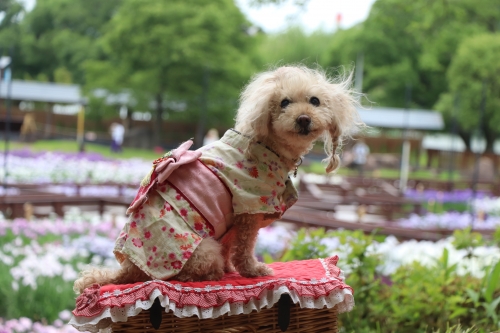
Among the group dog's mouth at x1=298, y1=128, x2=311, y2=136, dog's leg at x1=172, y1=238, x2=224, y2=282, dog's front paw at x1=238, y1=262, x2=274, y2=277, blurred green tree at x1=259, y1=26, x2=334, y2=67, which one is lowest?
dog's front paw at x1=238, y1=262, x2=274, y2=277

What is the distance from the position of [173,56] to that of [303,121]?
2423 centimetres

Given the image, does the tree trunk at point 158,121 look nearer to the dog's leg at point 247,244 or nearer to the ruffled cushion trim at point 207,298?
the dog's leg at point 247,244

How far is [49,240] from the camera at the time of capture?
5750 mm

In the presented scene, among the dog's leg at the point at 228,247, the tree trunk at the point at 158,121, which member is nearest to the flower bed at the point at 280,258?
the dog's leg at the point at 228,247

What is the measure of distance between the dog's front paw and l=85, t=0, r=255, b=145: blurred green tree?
2352cm

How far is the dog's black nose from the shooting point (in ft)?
7.08

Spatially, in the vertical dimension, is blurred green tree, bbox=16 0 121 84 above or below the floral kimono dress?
above

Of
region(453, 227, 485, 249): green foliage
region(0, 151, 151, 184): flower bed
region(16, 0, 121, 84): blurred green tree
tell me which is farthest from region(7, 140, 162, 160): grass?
region(453, 227, 485, 249): green foliage

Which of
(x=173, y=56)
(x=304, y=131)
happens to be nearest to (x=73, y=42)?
(x=173, y=56)

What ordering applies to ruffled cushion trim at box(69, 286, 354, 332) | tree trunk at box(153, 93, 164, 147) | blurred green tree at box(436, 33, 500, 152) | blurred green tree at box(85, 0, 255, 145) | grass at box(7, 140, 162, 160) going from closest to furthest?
ruffled cushion trim at box(69, 286, 354, 332) < grass at box(7, 140, 162, 160) < blurred green tree at box(85, 0, 255, 145) < blurred green tree at box(436, 33, 500, 152) < tree trunk at box(153, 93, 164, 147)

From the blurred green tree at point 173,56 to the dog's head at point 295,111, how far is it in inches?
924

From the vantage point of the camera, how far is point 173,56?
84.0 ft

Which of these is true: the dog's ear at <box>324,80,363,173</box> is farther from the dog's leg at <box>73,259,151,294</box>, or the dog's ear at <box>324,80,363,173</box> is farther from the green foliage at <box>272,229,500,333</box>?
the green foliage at <box>272,229,500,333</box>

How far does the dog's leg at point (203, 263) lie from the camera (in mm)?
2193
